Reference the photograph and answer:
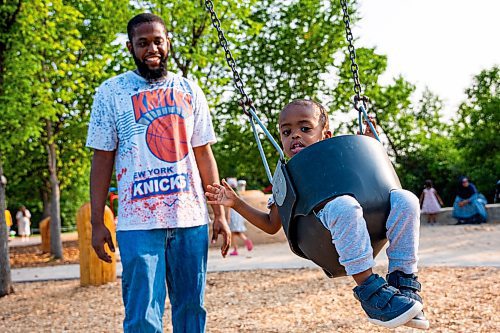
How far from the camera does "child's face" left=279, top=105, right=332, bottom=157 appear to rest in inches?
106

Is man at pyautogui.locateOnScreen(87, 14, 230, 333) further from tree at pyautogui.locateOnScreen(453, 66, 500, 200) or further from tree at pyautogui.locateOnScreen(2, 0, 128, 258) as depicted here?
tree at pyautogui.locateOnScreen(453, 66, 500, 200)

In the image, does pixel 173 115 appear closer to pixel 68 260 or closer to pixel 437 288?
pixel 437 288

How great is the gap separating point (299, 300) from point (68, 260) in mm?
8542

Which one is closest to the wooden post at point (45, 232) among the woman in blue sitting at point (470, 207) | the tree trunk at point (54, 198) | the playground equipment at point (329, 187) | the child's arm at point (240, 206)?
the tree trunk at point (54, 198)

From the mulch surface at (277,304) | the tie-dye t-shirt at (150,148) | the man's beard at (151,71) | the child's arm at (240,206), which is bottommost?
the mulch surface at (277,304)

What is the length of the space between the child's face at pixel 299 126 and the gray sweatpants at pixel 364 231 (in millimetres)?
429

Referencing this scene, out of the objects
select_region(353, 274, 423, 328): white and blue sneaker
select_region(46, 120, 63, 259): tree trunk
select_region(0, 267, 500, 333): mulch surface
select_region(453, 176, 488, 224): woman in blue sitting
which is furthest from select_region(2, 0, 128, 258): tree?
select_region(453, 176, 488, 224): woman in blue sitting

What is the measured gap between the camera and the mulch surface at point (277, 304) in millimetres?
5023

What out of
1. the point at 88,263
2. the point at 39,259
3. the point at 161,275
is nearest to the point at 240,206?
the point at 161,275

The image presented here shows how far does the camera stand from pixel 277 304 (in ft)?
19.8

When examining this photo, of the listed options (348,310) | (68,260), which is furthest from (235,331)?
(68,260)

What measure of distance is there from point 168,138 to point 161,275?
2.08ft

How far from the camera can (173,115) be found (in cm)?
295

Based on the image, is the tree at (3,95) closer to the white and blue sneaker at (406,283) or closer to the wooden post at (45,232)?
the white and blue sneaker at (406,283)
